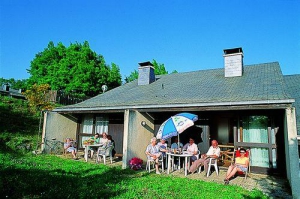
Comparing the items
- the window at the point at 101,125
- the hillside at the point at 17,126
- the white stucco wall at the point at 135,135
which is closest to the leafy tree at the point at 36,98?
the hillside at the point at 17,126

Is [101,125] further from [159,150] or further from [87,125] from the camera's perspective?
[159,150]

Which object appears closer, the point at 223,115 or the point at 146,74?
the point at 223,115

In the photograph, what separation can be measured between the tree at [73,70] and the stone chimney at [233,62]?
21.3 m

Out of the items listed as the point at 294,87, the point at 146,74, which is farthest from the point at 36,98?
the point at 294,87

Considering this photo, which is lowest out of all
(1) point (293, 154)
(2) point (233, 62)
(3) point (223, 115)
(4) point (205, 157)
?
(4) point (205, 157)

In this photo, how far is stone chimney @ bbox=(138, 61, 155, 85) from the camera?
13.1 m

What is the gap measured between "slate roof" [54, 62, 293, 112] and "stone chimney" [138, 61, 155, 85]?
5.54 ft

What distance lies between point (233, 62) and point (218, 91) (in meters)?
2.92

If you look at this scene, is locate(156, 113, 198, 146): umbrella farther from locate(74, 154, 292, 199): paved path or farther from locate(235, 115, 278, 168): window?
locate(235, 115, 278, 168): window

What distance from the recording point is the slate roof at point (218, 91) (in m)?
6.71

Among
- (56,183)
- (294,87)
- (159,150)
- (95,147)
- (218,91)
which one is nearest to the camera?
(56,183)

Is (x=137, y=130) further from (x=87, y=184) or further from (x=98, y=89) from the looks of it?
(x=98, y=89)

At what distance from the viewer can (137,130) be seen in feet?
28.1

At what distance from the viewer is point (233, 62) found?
34.3ft
